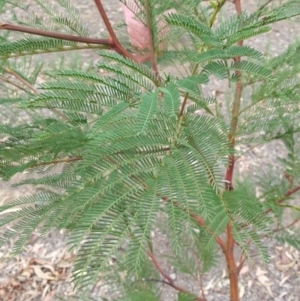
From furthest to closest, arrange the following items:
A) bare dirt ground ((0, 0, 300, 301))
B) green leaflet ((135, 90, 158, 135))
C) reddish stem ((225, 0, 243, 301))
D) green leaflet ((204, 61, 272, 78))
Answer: bare dirt ground ((0, 0, 300, 301)) < reddish stem ((225, 0, 243, 301)) < green leaflet ((204, 61, 272, 78)) < green leaflet ((135, 90, 158, 135))

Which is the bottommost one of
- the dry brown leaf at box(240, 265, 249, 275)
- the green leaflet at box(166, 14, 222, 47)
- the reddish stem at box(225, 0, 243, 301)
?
the dry brown leaf at box(240, 265, 249, 275)

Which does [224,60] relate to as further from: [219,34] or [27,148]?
[27,148]

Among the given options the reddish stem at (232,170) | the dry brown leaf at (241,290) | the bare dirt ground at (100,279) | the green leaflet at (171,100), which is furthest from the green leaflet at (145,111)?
the dry brown leaf at (241,290)

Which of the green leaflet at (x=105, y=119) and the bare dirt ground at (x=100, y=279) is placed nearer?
the green leaflet at (x=105, y=119)

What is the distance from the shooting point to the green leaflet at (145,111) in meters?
0.46

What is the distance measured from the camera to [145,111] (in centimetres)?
49

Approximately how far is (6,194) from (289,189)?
57.7 inches

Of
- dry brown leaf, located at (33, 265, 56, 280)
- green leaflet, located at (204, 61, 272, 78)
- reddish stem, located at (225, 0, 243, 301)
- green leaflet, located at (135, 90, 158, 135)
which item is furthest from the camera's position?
dry brown leaf, located at (33, 265, 56, 280)

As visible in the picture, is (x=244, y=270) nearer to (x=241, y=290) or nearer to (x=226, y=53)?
(x=241, y=290)

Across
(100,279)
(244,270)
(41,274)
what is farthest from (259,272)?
(41,274)

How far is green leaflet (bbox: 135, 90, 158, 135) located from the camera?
1.53 ft

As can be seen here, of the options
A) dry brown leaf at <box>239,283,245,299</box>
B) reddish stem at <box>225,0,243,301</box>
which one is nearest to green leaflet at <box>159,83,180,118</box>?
reddish stem at <box>225,0,243,301</box>

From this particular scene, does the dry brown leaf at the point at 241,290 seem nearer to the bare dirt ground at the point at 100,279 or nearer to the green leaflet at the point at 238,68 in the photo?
the bare dirt ground at the point at 100,279

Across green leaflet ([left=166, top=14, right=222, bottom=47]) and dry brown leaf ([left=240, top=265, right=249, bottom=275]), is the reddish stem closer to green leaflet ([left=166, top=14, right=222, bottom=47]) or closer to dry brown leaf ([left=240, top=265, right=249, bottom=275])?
green leaflet ([left=166, top=14, right=222, bottom=47])
